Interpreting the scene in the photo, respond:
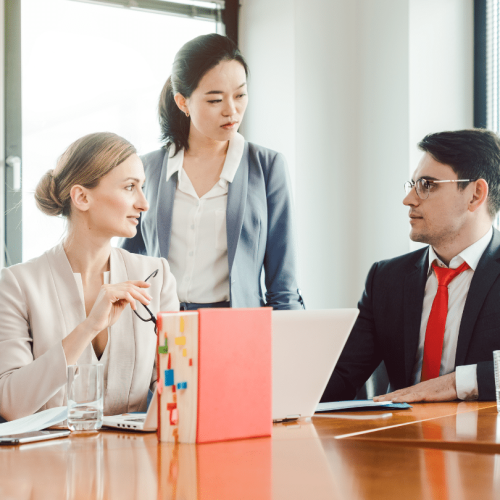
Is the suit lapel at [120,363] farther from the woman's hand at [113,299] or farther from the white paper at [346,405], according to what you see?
the white paper at [346,405]

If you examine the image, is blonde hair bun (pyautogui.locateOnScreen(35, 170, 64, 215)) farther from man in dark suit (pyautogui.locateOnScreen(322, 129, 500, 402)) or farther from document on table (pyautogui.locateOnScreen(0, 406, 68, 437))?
man in dark suit (pyautogui.locateOnScreen(322, 129, 500, 402))

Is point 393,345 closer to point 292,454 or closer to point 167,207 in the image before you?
point 167,207

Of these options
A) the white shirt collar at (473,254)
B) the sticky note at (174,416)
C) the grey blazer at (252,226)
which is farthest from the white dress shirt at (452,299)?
the sticky note at (174,416)

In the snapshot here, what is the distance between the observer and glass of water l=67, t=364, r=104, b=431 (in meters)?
1.28

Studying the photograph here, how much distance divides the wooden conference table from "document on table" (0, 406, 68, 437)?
10 cm

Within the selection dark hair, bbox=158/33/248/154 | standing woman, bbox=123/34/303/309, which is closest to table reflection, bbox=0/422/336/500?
standing woman, bbox=123/34/303/309

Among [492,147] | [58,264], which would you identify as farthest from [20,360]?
[492,147]

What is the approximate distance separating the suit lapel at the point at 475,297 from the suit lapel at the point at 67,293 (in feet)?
3.62

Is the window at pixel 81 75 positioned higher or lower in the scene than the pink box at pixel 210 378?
higher

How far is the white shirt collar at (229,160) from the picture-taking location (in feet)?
7.73

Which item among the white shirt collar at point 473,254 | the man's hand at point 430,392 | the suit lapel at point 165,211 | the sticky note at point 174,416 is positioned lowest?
the man's hand at point 430,392

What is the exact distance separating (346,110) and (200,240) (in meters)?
1.42

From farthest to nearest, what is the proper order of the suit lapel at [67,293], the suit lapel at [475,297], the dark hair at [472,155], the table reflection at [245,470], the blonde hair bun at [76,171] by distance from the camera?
the dark hair at [472,155] < the suit lapel at [475,297] < the blonde hair bun at [76,171] < the suit lapel at [67,293] < the table reflection at [245,470]

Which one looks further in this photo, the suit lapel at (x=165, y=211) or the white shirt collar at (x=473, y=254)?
the suit lapel at (x=165, y=211)
